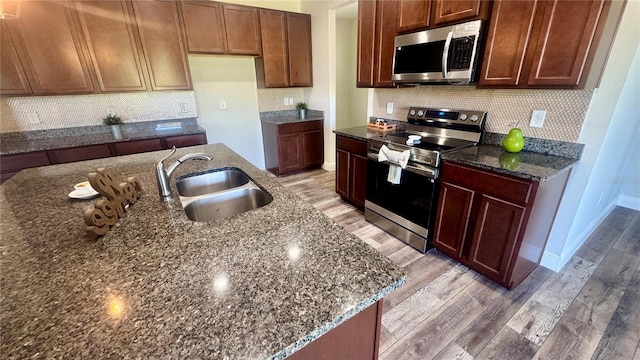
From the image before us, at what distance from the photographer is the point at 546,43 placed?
4.96ft

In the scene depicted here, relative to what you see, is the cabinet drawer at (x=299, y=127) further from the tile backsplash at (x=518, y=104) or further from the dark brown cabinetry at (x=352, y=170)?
the tile backsplash at (x=518, y=104)

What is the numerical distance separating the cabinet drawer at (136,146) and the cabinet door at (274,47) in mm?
1672

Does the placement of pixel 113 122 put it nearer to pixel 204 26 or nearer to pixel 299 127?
pixel 204 26

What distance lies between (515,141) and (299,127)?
2.76m

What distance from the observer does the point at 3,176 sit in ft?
7.89

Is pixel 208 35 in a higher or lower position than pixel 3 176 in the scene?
higher

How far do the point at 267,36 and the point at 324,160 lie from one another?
6.63 feet

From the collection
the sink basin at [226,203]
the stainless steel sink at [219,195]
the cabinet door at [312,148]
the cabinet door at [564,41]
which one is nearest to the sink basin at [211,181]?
the stainless steel sink at [219,195]

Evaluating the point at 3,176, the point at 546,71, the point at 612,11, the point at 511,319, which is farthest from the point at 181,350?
the point at 3,176

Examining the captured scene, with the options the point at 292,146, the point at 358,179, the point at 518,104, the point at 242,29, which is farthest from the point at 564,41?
the point at 242,29

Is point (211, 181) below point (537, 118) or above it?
below

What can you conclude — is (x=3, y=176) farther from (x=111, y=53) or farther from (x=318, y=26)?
(x=318, y=26)

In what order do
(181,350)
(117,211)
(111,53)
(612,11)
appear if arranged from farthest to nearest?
(111,53)
(612,11)
(117,211)
(181,350)

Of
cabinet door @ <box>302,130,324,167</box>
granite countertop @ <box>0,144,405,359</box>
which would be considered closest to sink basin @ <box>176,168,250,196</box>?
granite countertop @ <box>0,144,405,359</box>
